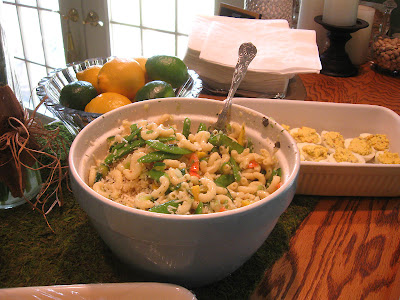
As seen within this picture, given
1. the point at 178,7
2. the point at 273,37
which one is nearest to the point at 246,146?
the point at 273,37

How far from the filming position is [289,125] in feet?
3.41

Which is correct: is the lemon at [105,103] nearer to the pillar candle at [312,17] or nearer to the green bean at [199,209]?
the green bean at [199,209]

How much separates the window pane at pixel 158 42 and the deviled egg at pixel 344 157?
4.97 feet

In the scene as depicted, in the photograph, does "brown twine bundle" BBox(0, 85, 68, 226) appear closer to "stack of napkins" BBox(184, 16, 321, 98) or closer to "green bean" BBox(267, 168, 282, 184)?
"green bean" BBox(267, 168, 282, 184)

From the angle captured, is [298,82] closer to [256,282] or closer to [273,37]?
[273,37]

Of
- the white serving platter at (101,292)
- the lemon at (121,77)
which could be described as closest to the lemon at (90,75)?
the lemon at (121,77)

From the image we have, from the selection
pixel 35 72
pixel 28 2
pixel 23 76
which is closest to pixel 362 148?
pixel 28 2

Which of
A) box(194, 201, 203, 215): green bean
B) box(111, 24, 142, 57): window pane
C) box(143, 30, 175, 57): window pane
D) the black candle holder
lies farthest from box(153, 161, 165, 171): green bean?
box(111, 24, 142, 57): window pane

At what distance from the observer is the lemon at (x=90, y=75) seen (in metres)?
1.04

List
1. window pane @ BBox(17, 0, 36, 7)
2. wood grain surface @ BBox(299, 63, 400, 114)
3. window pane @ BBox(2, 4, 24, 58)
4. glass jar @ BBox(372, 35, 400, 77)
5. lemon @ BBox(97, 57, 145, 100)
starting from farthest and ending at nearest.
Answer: window pane @ BBox(2, 4, 24, 58) < window pane @ BBox(17, 0, 36, 7) < glass jar @ BBox(372, 35, 400, 77) < wood grain surface @ BBox(299, 63, 400, 114) < lemon @ BBox(97, 57, 145, 100)

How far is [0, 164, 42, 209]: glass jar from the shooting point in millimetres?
776

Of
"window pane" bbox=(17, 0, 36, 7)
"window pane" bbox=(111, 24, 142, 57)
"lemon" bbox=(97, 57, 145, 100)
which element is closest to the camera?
"lemon" bbox=(97, 57, 145, 100)

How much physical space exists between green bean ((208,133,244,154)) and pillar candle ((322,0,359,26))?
95 cm

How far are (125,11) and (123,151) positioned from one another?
1.83 metres
